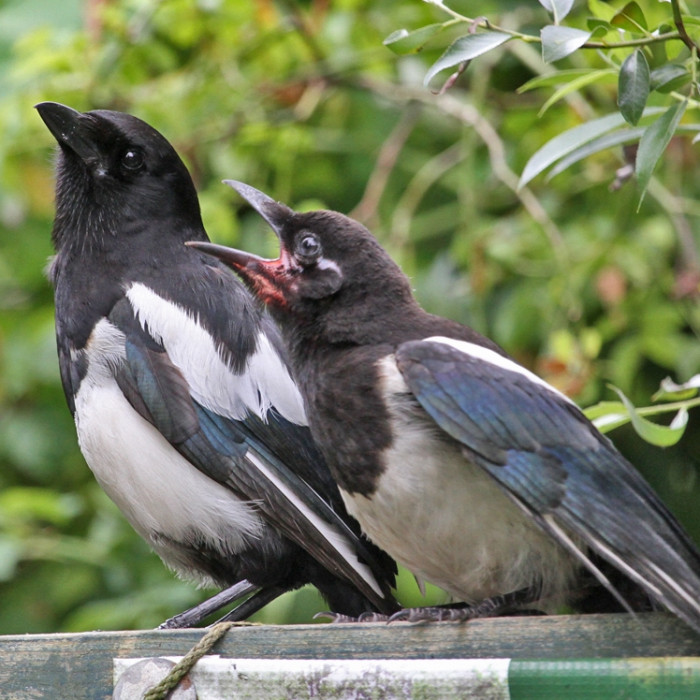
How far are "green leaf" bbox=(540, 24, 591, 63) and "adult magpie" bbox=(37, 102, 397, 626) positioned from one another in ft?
2.34

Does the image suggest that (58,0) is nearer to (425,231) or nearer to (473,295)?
(425,231)

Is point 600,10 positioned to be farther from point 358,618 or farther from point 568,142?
point 358,618

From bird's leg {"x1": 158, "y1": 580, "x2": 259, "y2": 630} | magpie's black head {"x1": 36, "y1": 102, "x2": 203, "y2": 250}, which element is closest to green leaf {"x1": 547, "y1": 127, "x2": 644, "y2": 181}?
magpie's black head {"x1": 36, "y1": 102, "x2": 203, "y2": 250}

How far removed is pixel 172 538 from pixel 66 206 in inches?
27.2

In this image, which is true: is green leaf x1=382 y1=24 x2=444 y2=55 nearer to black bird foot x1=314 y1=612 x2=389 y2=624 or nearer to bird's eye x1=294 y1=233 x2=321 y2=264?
bird's eye x1=294 y1=233 x2=321 y2=264

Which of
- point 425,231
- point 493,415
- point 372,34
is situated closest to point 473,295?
point 425,231

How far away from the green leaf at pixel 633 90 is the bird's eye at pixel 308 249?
1.91 ft

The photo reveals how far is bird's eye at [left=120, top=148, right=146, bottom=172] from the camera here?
237cm

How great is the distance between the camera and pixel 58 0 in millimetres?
3820

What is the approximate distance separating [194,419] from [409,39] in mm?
775

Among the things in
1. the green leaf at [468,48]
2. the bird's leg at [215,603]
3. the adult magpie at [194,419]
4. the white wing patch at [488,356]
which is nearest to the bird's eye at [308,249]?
the adult magpie at [194,419]

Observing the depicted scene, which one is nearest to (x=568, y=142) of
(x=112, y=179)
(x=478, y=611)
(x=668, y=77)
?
(x=668, y=77)

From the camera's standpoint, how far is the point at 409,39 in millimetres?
1627

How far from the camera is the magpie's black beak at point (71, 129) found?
7.61ft
